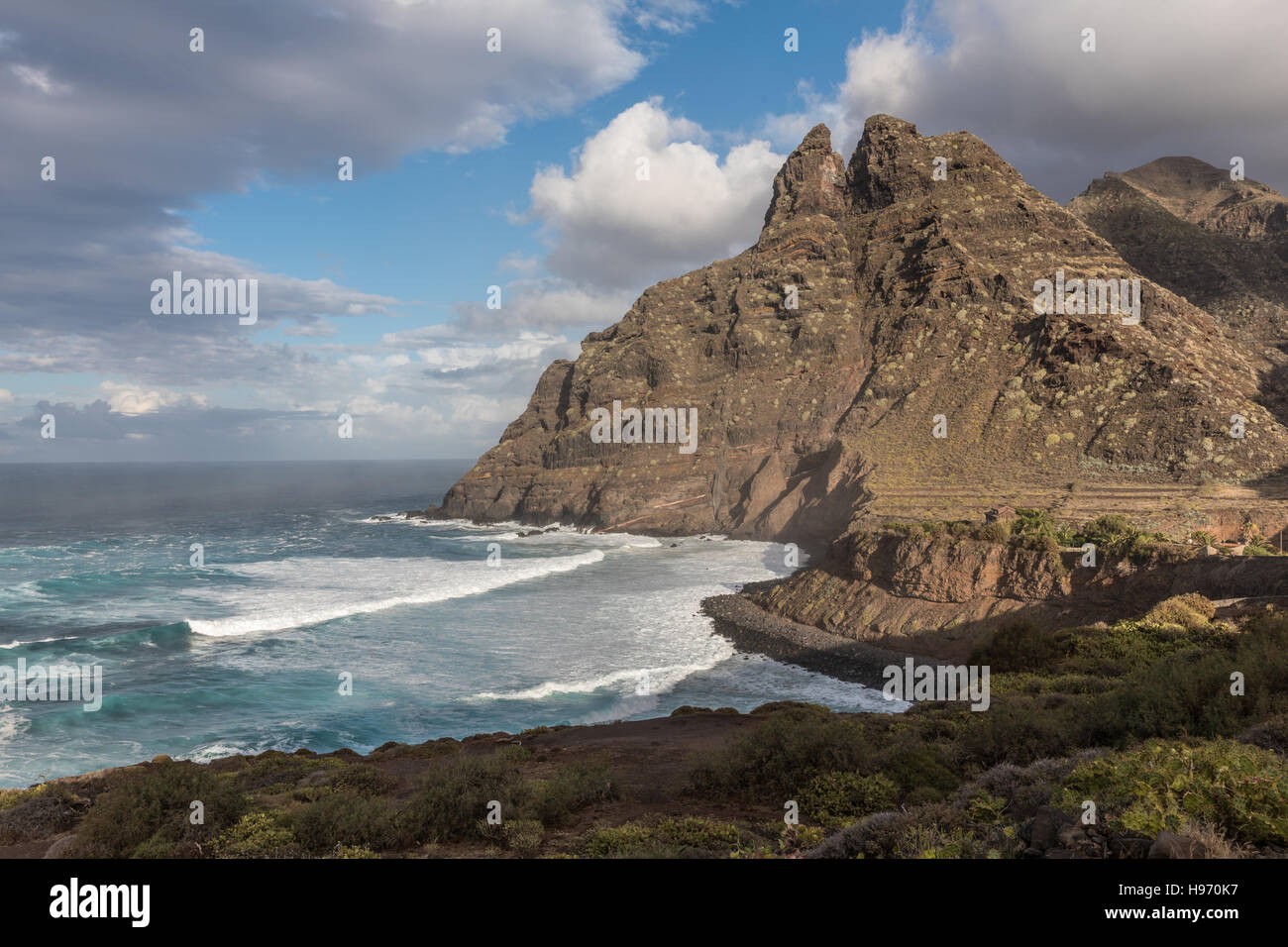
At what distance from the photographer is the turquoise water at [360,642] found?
26.0m

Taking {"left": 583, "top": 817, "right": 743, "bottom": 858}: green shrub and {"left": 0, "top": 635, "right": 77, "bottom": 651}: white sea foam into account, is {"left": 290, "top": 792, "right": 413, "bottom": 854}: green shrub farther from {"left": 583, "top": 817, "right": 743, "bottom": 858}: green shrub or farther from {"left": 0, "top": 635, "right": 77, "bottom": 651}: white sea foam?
{"left": 0, "top": 635, "right": 77, "bottom": 651}: white sea foam

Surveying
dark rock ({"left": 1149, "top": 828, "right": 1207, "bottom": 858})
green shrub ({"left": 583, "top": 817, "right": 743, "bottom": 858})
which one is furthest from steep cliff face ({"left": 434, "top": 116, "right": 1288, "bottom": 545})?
dark rock ({"left": 1149, "top": 828, "right": 1207, "bottom": 858})

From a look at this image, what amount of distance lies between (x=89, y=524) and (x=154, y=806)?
106260mm

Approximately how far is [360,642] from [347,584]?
1718 centimetres

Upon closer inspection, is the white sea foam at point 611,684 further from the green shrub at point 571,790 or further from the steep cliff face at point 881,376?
the steep cliff face at point 881,376

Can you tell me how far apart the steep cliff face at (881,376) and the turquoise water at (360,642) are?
11457 millimetres

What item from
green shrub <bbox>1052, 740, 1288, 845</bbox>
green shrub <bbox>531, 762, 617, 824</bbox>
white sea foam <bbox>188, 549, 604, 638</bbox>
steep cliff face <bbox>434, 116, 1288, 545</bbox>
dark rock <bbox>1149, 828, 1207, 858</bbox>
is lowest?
white sea foam <bbox>188, 549, 604, 638</bbox>

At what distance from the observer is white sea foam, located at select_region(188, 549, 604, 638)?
4147 cm

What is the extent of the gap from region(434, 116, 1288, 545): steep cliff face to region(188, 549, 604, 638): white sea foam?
22.4 metres

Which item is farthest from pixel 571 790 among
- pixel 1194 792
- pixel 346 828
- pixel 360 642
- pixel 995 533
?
pixel 360 642

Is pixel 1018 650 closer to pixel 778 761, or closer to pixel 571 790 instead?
pixel 778 761

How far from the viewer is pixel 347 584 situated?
52.4m
